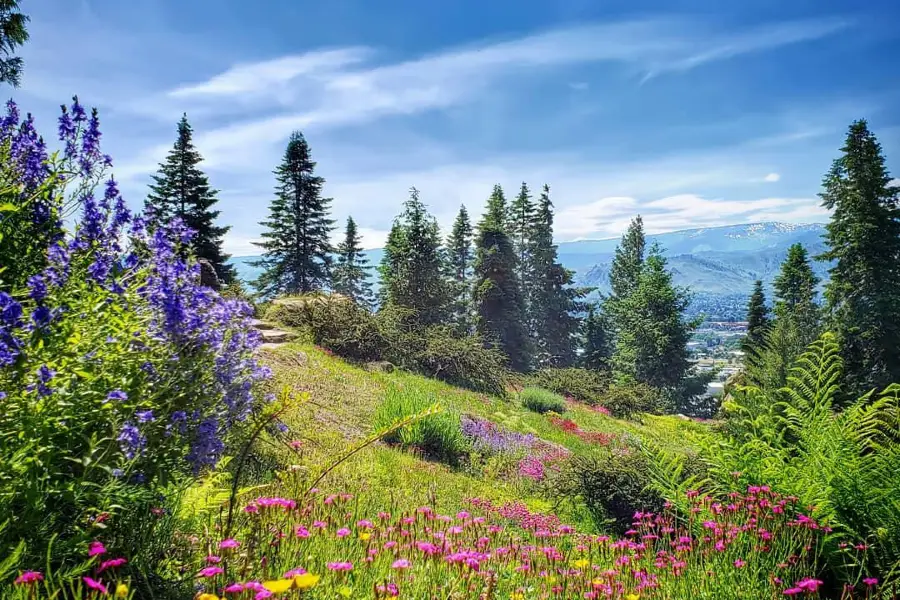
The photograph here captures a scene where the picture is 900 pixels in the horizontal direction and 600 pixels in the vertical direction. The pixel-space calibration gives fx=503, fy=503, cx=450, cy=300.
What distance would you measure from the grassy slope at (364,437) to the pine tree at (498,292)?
26723mm

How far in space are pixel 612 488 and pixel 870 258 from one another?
29.3 m

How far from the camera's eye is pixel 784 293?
41906 millimetres

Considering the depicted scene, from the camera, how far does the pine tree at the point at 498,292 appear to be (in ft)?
Answer: 134

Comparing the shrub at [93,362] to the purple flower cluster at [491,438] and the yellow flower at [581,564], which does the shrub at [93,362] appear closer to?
the yellow flower at [581,564]

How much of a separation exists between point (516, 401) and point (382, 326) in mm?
5457

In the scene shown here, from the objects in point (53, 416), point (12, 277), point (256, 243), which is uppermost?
point (256, 243)

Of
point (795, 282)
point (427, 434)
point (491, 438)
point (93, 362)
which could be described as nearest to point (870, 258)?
point (795, 282)

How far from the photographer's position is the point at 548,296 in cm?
5262

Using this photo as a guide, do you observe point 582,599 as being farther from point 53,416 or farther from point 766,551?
point 53,416

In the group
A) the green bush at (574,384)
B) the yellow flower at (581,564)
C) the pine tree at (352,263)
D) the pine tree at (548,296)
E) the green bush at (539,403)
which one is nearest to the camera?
the yellow flower at (581,564)

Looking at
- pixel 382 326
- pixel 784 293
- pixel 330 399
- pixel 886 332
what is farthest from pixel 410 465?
pixel 784 293

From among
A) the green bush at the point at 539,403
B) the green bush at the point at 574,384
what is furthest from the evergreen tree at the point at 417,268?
the green bush at the point at 539,403

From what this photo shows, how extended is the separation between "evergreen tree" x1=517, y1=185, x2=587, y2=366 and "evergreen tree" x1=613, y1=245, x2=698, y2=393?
7.51 meters

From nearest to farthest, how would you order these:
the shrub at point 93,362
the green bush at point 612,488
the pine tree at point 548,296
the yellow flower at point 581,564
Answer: the shrub at point 93,362
the yellow flower at point 581,564
the green bush at point 612,488
the pine tree at point 548,296
